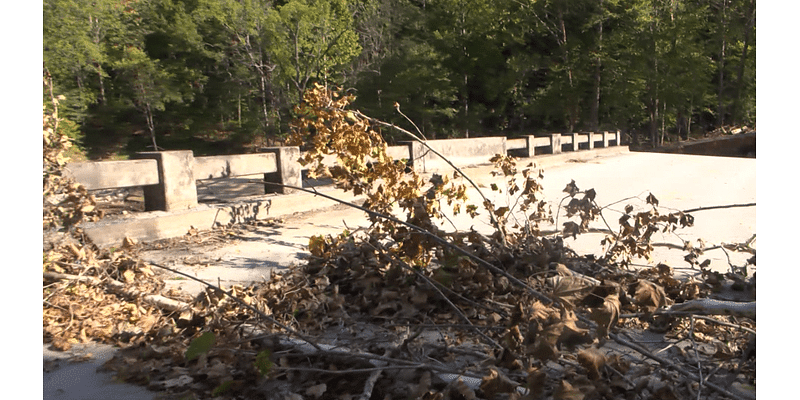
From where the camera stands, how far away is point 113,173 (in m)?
6.73

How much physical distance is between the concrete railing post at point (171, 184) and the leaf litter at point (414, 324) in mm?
1348

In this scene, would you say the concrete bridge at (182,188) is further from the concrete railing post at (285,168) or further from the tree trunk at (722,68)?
the tree trunk at (722,68)

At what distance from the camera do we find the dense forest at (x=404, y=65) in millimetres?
32469

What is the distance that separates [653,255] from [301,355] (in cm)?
369

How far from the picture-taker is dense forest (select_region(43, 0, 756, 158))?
3247 centimetres

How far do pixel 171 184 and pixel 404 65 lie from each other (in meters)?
28.3

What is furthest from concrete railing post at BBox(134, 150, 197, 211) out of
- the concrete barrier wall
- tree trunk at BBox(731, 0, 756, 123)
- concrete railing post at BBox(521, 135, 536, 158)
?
tree trunk at BBox(731, 0, 756, 123)

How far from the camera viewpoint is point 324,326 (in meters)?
4.13

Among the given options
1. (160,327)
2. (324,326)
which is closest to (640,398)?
(324,326)

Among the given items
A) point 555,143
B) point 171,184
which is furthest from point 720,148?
point 171,184

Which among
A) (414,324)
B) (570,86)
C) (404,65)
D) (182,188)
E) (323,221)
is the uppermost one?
(404,65)

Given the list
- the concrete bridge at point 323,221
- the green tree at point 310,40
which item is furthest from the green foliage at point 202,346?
the green tree at point 310,40

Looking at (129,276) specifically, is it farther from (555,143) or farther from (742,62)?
(742,62)

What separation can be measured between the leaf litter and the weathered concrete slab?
665 millimetres
